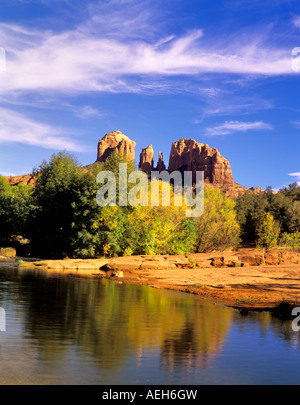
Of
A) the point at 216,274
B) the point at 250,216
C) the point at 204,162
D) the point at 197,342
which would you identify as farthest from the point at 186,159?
the point at 197,342

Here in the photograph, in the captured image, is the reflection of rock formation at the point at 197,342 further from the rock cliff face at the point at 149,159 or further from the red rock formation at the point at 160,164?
the rock cliff face at the point at 149,159

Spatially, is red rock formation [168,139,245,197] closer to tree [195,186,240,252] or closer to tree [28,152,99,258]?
tree [195,186,240,252]

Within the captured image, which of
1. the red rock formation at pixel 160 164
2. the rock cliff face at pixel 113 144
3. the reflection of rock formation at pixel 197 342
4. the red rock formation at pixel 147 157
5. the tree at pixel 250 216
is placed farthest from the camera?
the red rock formation at pixel 147 157

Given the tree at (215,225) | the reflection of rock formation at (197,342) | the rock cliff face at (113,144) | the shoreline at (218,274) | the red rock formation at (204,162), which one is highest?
the rock cliff face at (113,144)

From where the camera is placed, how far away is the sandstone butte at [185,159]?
15250 cm

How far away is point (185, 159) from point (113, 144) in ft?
110

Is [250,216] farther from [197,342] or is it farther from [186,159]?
[186,159]

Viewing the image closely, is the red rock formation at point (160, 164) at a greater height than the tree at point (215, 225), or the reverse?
the red rock formation at point (160, 164)

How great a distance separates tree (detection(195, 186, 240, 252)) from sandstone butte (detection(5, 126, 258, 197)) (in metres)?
98.6

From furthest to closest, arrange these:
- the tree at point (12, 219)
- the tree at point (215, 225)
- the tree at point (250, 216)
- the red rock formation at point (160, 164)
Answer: the red rock formation at point (160, 164), the tree at point (250, 216), the tree at point (12, 219), the tree at point (215, 225)

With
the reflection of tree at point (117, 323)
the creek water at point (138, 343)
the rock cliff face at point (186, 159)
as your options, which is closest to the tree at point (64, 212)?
the reflection of tree at point (117, 323)

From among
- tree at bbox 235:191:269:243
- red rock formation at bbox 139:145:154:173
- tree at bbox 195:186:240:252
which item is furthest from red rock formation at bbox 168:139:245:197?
tree at bbox 195:186:240:252

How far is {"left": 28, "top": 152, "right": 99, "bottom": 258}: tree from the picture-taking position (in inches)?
1400
